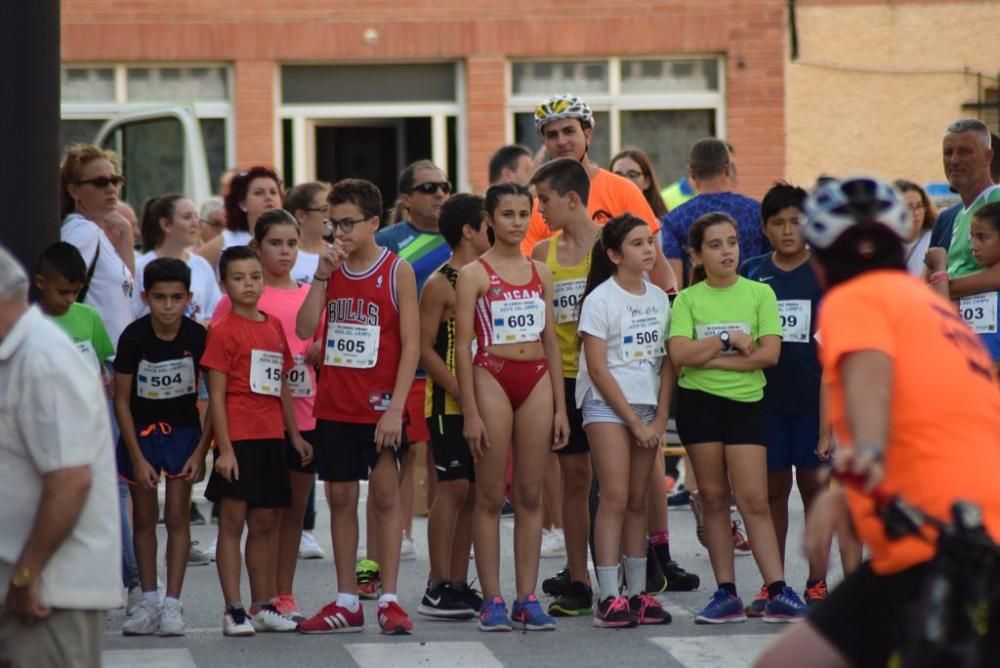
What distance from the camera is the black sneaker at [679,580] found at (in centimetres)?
989

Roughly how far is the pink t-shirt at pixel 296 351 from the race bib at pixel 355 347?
0.55 metres

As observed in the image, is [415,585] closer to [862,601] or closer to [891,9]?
[862,601]

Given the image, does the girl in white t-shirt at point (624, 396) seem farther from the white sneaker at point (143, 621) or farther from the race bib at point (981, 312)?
the white sneaker at point (143, 621)

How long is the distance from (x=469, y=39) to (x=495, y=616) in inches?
570

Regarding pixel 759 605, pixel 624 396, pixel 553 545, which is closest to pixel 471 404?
pixel 624 396

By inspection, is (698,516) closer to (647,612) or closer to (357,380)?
(647,612)

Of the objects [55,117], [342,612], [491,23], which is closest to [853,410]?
[342,612]

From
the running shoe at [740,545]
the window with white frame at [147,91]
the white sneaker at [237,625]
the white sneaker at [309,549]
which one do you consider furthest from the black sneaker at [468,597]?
the window with white frame at [147,91]

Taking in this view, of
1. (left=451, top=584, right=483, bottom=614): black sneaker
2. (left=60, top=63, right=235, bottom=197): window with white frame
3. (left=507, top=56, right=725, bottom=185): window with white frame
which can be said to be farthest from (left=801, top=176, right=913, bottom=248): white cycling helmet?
(left=60, top=63, right=235, bottom=197): window with white frame

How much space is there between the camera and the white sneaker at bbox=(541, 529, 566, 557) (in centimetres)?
1109

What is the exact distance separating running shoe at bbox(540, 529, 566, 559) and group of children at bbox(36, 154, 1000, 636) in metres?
1.82

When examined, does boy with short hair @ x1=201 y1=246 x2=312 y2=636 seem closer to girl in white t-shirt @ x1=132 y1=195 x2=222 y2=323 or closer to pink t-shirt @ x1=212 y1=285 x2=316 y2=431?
pink t-shirt @ x1=212 y1=285 x2=316 y2=431

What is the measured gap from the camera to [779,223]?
9250 millimetres

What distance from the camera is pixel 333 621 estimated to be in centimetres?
877
